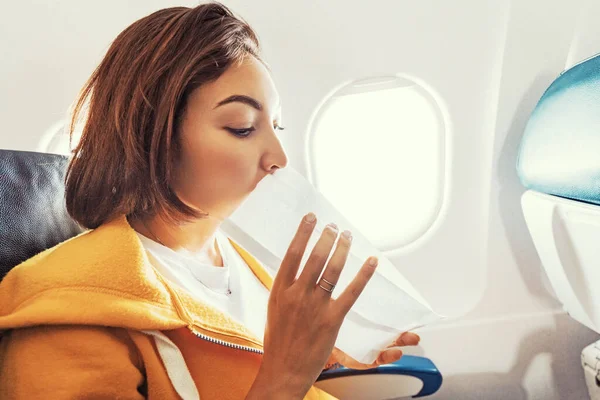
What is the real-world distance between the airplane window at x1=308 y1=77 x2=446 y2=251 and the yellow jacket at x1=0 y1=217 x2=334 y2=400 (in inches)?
30.6

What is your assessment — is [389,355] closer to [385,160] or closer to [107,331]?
[107,331]

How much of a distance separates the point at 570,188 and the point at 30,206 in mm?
1164

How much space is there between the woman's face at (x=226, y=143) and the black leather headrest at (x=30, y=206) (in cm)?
26

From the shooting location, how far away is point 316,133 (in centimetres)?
154

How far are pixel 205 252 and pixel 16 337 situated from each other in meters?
0.44

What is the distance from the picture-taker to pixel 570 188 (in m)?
1.26

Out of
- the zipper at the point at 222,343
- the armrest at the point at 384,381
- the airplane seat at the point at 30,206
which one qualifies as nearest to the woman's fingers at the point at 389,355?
the armrest at the point at 384,381

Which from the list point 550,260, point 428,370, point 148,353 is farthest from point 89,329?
point 550,260

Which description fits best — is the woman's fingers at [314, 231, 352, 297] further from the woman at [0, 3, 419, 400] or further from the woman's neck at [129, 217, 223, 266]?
the woman's neck at [129, 217, 223, 266]

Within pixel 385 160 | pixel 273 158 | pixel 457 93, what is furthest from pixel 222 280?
pixel 457 93

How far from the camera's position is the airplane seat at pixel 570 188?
3.85 ft

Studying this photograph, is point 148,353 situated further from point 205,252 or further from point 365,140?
point 365,140

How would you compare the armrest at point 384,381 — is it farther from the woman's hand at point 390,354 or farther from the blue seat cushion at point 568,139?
the blue seat cushion at point 568,139

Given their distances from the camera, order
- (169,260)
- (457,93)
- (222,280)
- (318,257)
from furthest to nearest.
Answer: (457,93)
(222,280)
(169,260)
(318,257)
